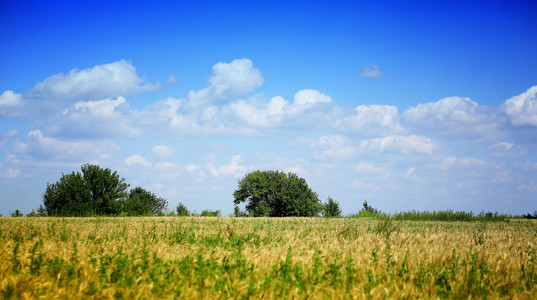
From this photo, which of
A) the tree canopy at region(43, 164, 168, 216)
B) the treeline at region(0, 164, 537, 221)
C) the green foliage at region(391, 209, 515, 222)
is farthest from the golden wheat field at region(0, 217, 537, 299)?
the tree canopy at region(43, 164, 168, 216)

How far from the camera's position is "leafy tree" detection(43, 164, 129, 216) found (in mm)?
42656

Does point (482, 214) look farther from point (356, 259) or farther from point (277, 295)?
point (277, 295)

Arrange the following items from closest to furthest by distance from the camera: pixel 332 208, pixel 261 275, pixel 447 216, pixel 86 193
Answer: pixel 261 275 < pixel 447 216 < pixel 86 193 < pixel 332 208

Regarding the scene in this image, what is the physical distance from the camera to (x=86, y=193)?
4362 cm

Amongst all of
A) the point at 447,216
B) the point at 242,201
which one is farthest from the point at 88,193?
the point at 447,216

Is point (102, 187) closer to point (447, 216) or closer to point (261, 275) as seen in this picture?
point (447, 216)

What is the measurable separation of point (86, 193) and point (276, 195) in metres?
26.2

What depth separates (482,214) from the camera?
97.8 ft

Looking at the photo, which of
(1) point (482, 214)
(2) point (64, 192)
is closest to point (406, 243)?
(1) point (482, 214)

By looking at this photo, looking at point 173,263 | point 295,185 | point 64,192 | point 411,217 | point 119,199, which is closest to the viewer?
point 173,263

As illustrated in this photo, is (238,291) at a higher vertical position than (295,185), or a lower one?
lower

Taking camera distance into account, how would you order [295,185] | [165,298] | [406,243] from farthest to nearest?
[295,185], [406,243], [165,298]

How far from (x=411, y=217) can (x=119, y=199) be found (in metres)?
35.5

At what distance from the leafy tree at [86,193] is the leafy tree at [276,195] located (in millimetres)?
19237
